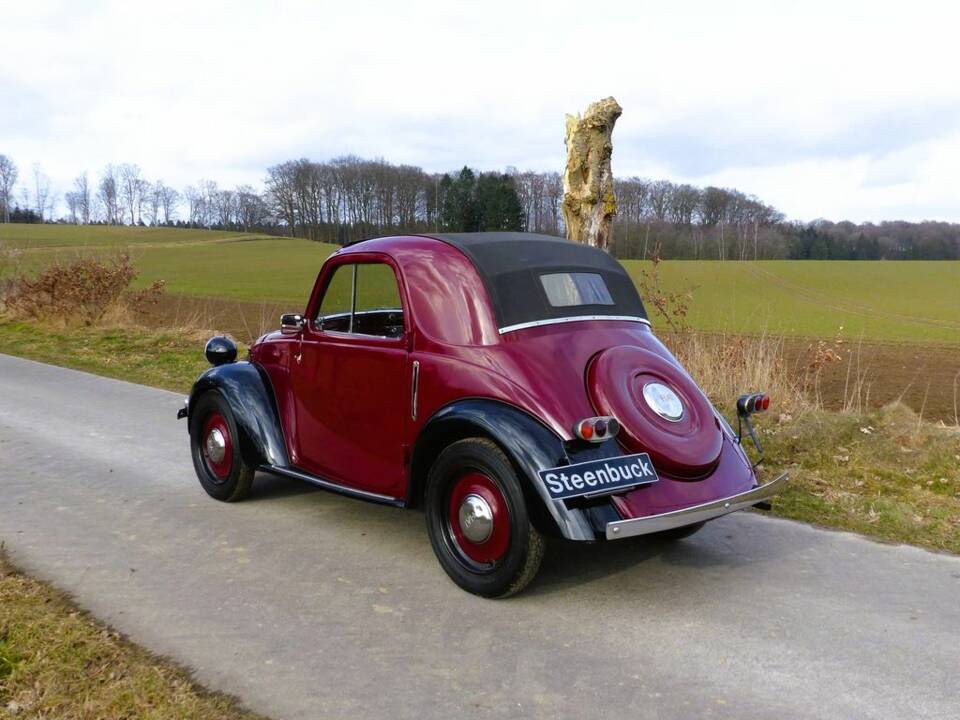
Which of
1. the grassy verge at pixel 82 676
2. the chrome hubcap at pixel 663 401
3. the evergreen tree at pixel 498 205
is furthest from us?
the evergreen tree at pixel 498 205

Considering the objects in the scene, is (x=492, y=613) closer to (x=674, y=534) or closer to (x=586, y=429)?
(x=586, y=429)

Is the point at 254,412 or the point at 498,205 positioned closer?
the point at 254,412

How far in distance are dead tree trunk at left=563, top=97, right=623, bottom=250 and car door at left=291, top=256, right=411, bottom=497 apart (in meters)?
4.34

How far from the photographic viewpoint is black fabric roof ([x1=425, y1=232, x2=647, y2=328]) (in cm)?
430

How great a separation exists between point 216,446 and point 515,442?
2645 millimetres

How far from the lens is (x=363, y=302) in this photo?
16.1ft

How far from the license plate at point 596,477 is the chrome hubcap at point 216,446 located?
8.95ft

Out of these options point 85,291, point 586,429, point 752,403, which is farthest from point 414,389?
point 85,291

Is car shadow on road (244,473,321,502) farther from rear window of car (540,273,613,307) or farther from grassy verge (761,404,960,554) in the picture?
grassy verge (761,404,960,554)

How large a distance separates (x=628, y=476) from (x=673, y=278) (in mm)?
40025

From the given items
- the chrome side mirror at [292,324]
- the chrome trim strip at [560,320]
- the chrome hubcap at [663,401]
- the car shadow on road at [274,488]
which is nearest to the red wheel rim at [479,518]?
the chrome trim strip at [560,320]

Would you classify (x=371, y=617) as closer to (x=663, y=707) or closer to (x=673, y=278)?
(x=663, y=707)

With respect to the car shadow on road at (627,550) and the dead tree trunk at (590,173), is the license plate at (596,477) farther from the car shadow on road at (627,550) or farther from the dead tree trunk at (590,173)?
the dead tree trunk at (590,173)

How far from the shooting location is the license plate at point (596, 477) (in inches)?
142
